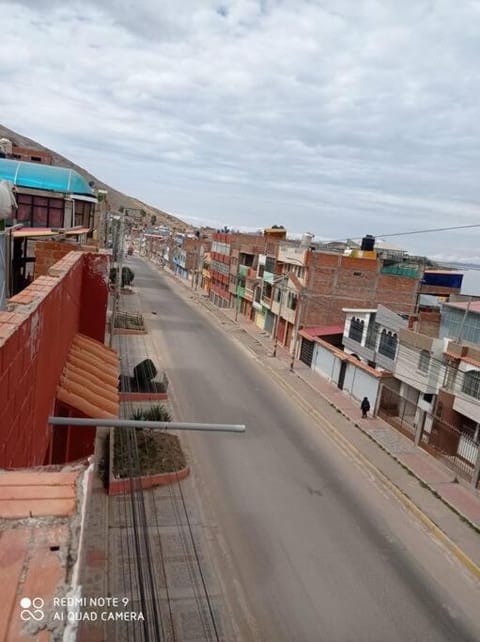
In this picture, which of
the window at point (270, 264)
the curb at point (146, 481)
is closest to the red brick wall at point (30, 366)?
the curb at point (146, 481)

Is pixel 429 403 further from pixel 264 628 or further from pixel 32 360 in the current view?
pixel 32 360

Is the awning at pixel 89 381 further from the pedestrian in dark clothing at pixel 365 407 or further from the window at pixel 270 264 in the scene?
the window at pixel 270 264

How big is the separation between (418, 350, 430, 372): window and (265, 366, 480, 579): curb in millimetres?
4788

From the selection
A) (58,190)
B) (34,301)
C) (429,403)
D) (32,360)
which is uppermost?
(58,190)

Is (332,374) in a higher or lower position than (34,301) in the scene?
lower

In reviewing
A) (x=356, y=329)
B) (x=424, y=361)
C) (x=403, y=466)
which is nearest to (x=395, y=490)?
(x=403, y=466)

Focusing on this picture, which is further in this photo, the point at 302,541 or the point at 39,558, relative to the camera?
the point at 302,541

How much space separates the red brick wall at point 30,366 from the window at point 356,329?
22531mm

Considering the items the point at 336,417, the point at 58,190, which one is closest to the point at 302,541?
the point at 336,417

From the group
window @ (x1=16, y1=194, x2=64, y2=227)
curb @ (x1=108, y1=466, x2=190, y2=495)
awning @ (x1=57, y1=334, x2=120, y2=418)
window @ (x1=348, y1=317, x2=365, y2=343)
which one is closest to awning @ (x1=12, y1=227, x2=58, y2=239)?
awning @ (x1=57, y1=334, x2=120, y2=418)

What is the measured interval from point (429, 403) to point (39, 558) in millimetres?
22238

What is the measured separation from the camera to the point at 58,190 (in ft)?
66.4

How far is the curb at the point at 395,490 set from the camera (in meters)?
13.4

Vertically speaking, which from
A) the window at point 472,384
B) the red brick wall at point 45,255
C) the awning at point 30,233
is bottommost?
the window at point 472,384
